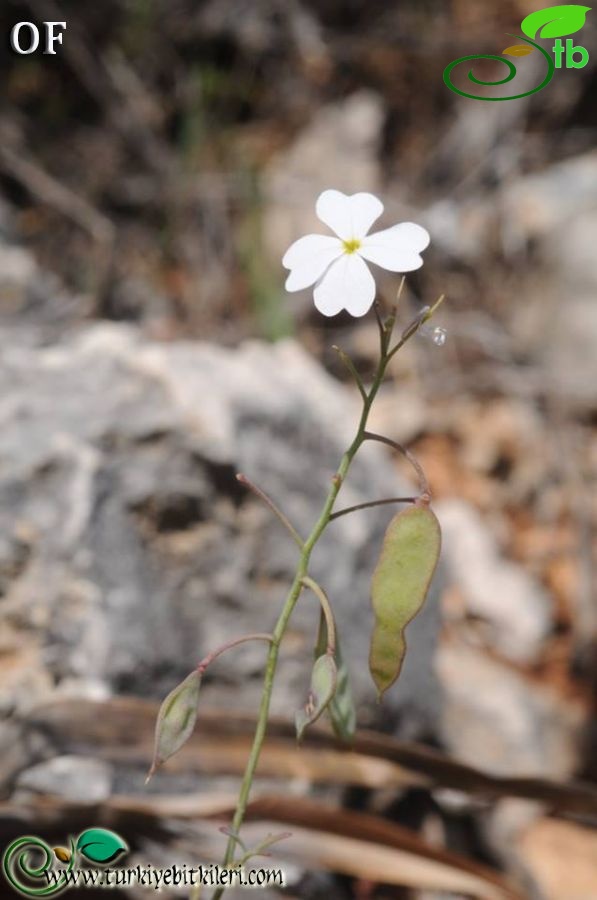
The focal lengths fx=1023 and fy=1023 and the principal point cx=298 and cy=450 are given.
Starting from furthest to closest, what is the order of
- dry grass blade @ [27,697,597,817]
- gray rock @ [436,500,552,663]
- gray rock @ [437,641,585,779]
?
gray rock @ [436,500,552,663]
gray rock @ [437,641,585,779]
dry grass blade @ [27,697,597,817]

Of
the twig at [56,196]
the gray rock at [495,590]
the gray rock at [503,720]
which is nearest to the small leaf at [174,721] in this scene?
the gray rock at [503,720]

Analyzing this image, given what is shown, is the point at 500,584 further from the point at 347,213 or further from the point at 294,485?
the point at 347,213

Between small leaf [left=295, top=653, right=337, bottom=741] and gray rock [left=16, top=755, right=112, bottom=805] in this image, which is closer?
small leaf [left=295, top=653, right=337, bottom=741]

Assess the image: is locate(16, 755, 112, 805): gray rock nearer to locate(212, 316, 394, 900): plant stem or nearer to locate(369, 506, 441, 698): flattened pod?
locate(212, 316, 394, 900): plant stem

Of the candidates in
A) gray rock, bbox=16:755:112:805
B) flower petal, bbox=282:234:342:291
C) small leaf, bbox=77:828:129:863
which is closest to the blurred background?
gray rock, bbox=16:755:112:805

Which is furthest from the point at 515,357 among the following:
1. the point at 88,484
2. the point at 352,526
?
the point at 88,484

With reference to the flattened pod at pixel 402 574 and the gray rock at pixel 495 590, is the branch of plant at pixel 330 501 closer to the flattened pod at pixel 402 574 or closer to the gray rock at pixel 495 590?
the flattened pod at pixel 402 574

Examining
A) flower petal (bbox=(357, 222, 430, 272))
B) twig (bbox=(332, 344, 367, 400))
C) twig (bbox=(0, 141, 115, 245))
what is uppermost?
twig (bbox=(0, 141, 115, 245))

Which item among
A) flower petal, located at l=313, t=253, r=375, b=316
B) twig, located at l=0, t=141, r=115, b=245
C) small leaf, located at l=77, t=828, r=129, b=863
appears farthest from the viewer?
twig, located at l=0, t=141, r=115, b=245
